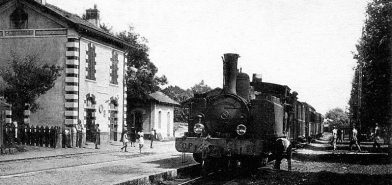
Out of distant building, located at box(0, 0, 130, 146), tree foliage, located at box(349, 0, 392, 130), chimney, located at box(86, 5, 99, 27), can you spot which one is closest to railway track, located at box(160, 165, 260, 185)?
distant building, located at box(0, 0, 130, 146)

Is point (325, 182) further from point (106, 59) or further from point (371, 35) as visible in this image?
point (106, 59)

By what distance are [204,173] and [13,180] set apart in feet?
18.9

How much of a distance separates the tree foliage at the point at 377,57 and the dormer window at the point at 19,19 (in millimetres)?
21325

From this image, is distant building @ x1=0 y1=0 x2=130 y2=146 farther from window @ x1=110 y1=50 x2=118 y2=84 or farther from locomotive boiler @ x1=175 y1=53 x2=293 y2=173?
locomotive boiler @ x1=175 y1=53 x2=293 y2=173

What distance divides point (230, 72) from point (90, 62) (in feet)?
55.0

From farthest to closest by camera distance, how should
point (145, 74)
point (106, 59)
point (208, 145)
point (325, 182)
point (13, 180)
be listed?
point (145, 74) → point (106, 59) → point (208, 145) → point (325, 182) → point (13, 180)

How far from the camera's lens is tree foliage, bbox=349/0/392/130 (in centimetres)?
2748

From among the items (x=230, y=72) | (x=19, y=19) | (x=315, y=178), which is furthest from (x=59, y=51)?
(x=315, y=178)

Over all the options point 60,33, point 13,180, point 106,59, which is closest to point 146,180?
point 13,180

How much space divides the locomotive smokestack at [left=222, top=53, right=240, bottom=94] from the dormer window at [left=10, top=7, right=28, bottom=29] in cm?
1792

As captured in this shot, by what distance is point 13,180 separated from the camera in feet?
39.6

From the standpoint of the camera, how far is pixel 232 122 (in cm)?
1457

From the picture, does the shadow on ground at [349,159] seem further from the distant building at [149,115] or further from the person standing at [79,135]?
the distant building at [149,115]

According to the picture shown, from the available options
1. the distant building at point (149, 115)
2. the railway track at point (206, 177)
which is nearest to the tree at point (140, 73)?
the distant building at point (149, 115)
